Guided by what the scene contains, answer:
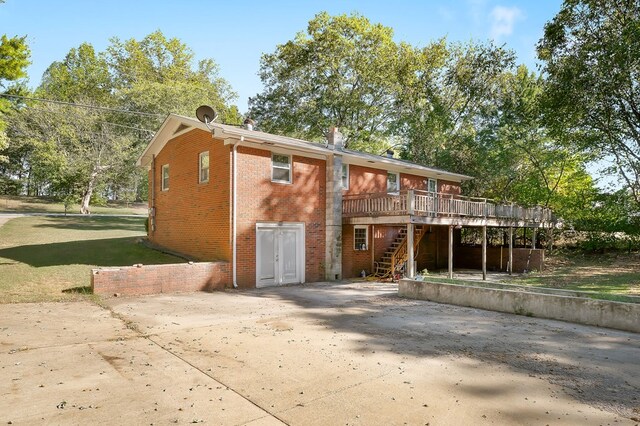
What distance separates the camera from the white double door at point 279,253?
1492cm

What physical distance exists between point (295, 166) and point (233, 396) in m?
12.3

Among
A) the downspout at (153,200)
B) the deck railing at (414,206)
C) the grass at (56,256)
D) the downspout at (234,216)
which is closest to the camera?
the grass at (56,256)

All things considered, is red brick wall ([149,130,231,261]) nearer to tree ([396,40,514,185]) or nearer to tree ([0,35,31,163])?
tree ([0,35,31,163])

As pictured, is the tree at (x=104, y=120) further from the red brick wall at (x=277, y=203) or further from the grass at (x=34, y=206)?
the red brick wall at (x=277, y=203)

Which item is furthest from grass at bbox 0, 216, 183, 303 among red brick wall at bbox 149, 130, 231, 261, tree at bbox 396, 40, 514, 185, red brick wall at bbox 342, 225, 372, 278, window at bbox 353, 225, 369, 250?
tree at bbox 396, 40, 514, 185

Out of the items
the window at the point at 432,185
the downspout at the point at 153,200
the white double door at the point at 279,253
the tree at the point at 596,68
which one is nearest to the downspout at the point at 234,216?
the white double door at the point at 279,253

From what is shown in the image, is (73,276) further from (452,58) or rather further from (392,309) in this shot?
(452,58)

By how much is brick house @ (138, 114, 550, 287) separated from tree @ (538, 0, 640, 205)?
5.58 m

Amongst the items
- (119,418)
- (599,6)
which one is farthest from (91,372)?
(599,6)

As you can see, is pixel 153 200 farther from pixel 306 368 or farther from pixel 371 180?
pixel 306 368

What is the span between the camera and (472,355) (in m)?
6.52

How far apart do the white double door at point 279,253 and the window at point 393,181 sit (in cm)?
676

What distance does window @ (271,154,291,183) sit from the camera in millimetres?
15656

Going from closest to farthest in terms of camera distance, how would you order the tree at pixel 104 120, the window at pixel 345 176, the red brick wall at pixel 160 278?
the red brick wall at pixel 160 278, the window at pixel 345 176, the tree at pixel 104 120
